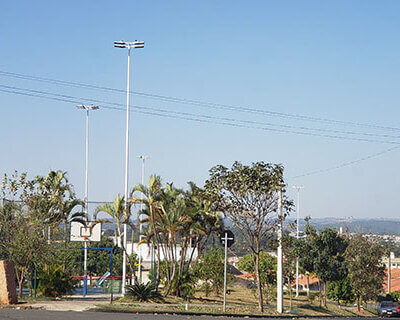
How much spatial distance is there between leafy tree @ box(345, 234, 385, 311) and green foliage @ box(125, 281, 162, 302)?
22.6 meters

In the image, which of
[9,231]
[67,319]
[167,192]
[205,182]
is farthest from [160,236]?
[67,319]

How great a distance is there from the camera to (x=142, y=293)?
96.3ft

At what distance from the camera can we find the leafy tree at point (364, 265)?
48594 millimetres

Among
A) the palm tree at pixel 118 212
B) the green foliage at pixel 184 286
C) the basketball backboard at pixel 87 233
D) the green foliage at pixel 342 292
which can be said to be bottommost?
the green foliage at pixel 342 292

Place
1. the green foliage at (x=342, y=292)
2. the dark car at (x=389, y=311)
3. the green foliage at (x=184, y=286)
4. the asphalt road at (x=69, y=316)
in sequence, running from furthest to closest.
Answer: the green foliage at (x=342, y=292) < the dark car at (x=389, y=311) < the green foliage at (x=184, y=286) < the asphalt road at (x=69, y=316)

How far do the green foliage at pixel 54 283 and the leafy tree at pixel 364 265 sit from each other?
24.4 meters

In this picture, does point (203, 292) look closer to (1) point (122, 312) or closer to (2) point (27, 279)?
(2) point (27, 279)

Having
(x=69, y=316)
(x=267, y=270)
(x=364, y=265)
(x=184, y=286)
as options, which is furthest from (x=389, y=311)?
(x=69, y=316)

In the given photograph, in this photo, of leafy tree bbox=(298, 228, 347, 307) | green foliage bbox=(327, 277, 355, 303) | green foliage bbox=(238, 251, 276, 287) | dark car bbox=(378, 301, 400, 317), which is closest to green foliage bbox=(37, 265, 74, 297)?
green foliage bbox=(238, 251, 276, 287)

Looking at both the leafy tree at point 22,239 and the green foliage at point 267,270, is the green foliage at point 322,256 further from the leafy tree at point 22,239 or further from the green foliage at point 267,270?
the leafy tree at point 22,239

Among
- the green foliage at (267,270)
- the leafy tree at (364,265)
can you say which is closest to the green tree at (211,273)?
the green foliage at (267,270)

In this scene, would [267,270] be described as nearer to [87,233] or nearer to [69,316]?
[87,233]

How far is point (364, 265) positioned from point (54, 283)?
26960 mm

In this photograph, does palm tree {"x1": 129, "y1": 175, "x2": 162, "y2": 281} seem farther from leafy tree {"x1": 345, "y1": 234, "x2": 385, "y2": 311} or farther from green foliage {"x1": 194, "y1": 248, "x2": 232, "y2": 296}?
leafy tree {"x1": 345, "y1": 234, "x2": 385, "y2": 311}
